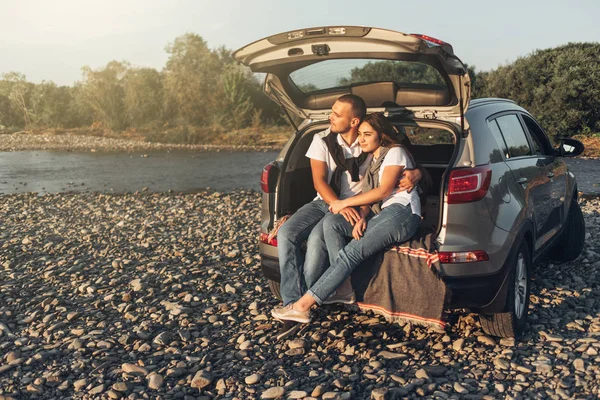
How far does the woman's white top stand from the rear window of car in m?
0.69

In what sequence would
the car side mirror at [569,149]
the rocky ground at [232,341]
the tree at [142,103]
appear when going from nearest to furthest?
the rocky ground at [232,341]
the car side mirror at [569,149]
the tree at [142,103]

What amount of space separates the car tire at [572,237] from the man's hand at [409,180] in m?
2.92

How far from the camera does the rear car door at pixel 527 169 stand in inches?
178

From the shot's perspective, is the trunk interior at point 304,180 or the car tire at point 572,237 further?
the car tire at point 572,237

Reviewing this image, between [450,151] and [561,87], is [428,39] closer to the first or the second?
[450,151]

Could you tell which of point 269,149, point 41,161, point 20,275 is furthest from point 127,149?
point 20,275

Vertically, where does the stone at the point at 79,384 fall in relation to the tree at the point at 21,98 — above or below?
below

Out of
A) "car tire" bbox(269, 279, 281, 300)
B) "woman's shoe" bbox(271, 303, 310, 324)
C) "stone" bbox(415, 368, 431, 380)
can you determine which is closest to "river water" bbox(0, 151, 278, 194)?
"car tire" bbox(269, 279, 281, 300)

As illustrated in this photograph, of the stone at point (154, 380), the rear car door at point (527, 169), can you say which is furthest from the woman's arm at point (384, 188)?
the stone at point (154, 380)

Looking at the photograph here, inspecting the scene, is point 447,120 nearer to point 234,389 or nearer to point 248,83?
point 234,389

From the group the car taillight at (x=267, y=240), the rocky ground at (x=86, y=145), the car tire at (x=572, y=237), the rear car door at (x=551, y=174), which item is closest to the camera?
the car taillight at (x=267, y=240)

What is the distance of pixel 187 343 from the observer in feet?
15.0

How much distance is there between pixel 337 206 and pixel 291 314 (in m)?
0.92

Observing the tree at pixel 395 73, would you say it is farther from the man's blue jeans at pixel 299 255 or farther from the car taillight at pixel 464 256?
the car taillight at pixel 464 256
